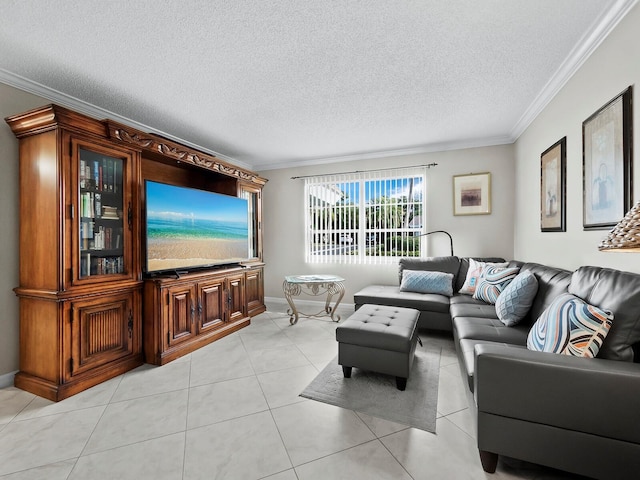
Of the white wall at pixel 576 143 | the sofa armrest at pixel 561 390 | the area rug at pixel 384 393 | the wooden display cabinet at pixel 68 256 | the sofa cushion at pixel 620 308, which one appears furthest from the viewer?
the wooden display cabinet at pixel 68 256

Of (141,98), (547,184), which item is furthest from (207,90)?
(547,184)

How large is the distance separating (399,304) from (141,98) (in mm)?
3489

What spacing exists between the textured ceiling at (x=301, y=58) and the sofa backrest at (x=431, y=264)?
1.74 meters

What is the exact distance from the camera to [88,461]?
60.1 inches

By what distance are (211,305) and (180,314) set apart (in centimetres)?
44

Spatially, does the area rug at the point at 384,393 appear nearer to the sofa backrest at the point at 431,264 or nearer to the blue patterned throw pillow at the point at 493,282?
the blue patterned throw pillow at the point at 493,282

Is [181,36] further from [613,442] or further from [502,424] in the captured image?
[613,442]

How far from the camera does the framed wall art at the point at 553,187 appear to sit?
8.26ft

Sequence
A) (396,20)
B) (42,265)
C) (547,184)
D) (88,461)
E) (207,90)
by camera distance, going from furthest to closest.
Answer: (547,184)
(207,90)
(42,265)
(396,20)
(88,461)

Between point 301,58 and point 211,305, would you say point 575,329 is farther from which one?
point 211,305

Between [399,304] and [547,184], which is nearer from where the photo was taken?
[547,184]

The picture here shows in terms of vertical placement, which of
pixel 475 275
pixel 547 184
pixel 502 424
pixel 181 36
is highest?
pixel 181 36

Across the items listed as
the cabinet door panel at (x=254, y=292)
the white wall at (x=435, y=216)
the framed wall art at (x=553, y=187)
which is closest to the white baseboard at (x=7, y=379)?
the cabinet door panel at (x=254, y=292)

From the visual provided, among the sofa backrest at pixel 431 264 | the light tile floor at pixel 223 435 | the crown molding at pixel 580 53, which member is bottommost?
the light tile floor at pixel 223 435
